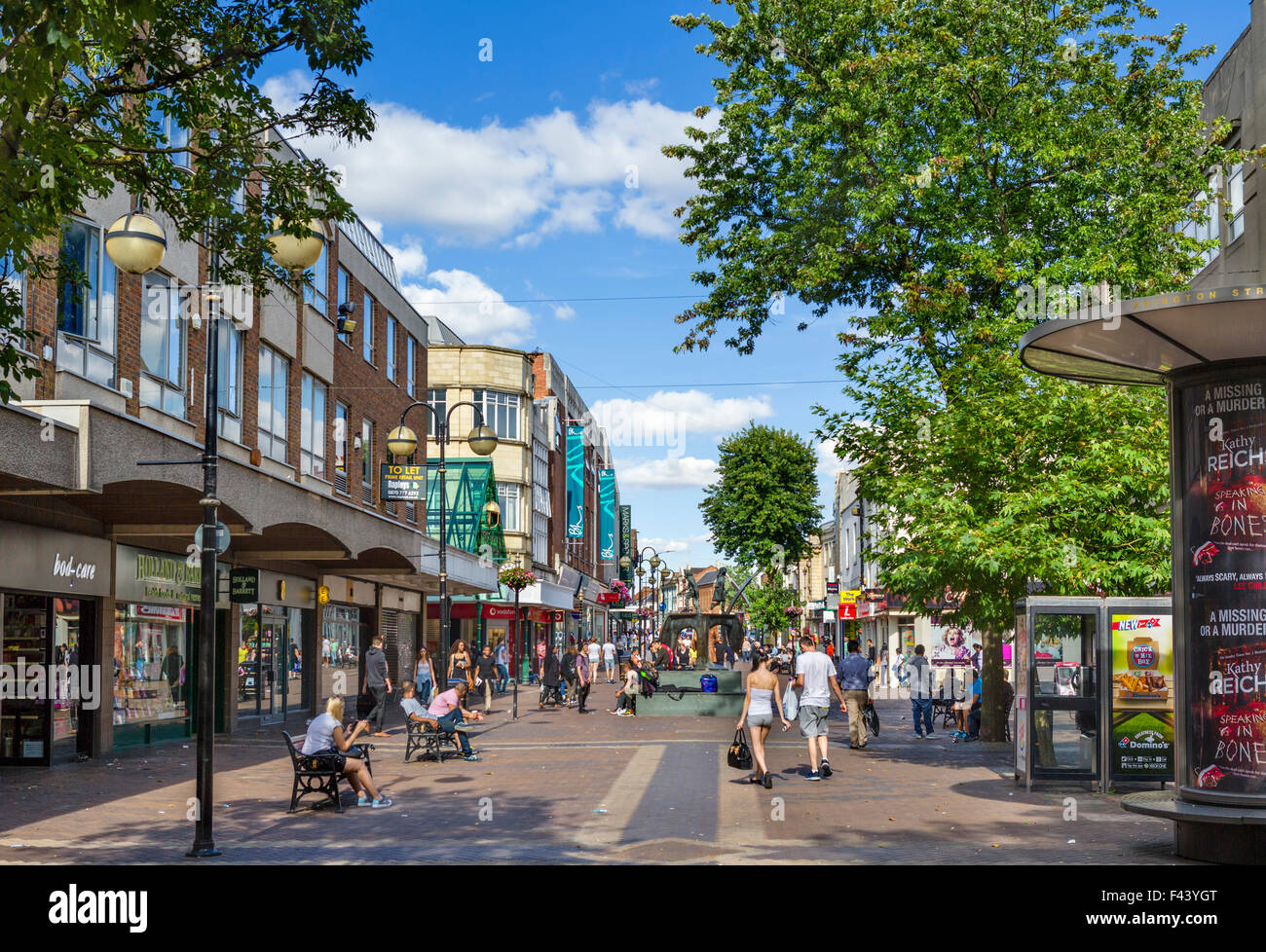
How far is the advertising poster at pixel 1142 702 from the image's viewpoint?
49.3ft

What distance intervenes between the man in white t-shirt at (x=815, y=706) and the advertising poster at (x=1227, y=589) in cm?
706

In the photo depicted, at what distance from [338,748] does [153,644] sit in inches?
366

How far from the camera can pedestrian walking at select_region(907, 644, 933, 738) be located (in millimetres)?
24359

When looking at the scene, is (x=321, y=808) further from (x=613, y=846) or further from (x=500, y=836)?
(x=613, y=846)

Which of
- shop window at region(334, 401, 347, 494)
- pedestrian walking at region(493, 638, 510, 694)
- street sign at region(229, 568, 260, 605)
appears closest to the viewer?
street sign at region(229, 568, 260, 605)

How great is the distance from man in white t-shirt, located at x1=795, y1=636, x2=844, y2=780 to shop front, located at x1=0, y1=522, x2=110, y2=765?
411 inches

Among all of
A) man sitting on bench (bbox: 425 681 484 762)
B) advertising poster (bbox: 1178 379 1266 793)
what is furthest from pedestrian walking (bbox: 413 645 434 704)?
advertising poster (bbox: 1178 379 1266 793)

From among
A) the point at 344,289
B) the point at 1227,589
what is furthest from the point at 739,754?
the point at 344,289

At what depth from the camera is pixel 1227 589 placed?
1011cm

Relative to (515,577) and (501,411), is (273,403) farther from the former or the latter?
(501,411)

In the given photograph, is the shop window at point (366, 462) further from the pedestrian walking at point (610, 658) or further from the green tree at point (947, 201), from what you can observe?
the pedestrian walking at point (610, 658)

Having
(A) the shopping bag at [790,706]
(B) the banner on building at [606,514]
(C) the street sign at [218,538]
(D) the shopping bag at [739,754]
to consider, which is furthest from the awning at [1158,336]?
(B) the banner on building at [606,514]

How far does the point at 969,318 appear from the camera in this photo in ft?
74.0

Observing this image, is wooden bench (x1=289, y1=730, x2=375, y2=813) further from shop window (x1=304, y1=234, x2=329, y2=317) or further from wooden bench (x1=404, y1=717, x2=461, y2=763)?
shop window (x1=304, y1=234, x2=329, y2=317)
